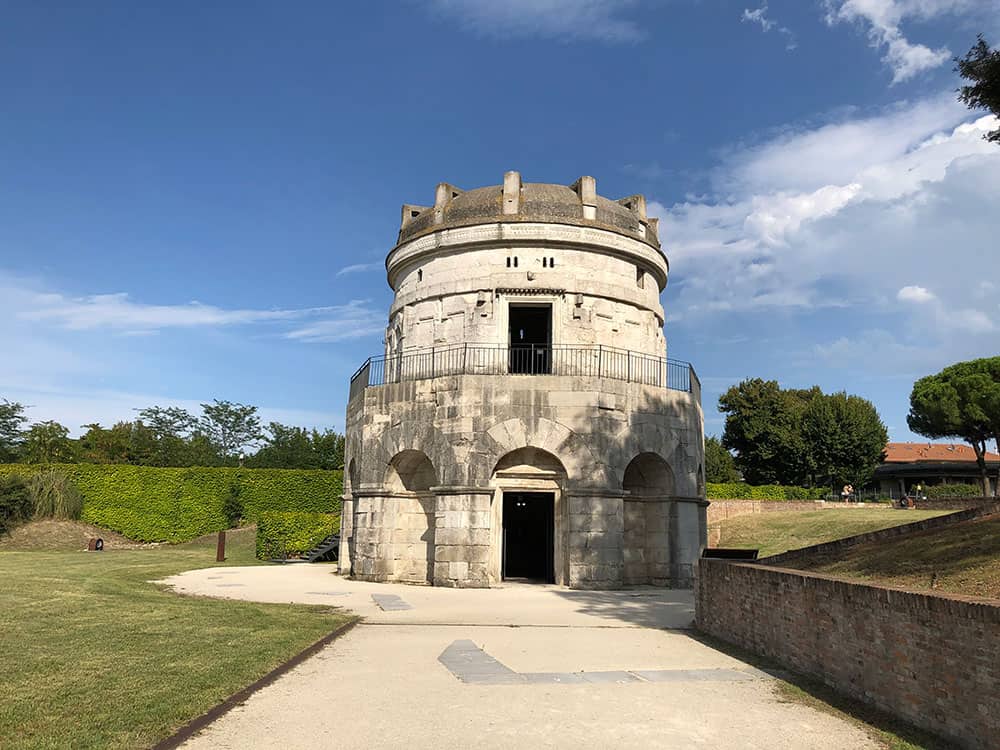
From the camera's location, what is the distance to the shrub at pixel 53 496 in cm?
3403

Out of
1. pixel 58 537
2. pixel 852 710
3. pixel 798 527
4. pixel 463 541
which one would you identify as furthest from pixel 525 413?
pixel 58 537

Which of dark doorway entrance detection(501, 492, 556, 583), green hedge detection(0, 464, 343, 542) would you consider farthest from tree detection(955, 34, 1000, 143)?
green hedge detection(0, 464, 343, 542)

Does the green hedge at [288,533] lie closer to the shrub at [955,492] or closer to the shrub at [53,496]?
the shrub at [53,496]

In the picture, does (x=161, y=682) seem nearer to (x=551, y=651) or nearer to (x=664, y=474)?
(x=551, y=651)

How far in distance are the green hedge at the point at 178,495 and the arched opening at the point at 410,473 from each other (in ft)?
55.1

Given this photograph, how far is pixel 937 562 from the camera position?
333 inches

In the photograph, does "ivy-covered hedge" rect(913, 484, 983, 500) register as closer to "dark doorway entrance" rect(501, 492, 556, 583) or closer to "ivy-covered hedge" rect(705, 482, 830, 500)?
"ivy-covered hedge" rect(705, 482, 830, 500)

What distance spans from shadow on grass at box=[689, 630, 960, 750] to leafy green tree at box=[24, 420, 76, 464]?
158 feet

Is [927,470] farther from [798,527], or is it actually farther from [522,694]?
[522,694]

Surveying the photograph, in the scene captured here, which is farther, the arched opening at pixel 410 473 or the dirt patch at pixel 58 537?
the dirt patch at pixel 58 537

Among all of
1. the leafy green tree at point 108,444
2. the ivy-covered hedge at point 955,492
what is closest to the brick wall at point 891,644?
the ivy-covered hedge at point 955,492

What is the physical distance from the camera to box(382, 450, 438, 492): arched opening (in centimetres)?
2022

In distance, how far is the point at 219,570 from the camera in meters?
22.5

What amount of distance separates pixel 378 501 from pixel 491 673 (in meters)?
12.2
